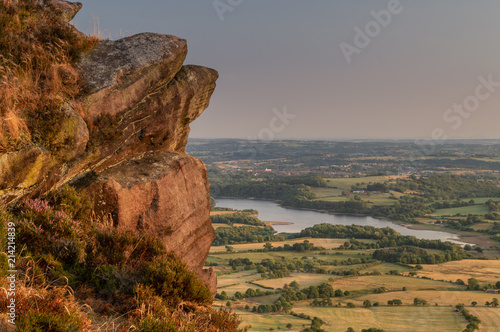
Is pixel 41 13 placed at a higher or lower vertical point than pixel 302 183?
higher

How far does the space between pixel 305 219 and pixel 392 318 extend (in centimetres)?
5765

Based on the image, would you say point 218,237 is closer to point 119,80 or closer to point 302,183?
point 302,183

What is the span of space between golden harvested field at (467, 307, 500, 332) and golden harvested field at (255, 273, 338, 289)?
21702 millimetres

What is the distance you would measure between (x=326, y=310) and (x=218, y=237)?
36915mm

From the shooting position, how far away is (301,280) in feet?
206

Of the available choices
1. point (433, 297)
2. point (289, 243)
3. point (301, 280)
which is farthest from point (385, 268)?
point (289, 243)

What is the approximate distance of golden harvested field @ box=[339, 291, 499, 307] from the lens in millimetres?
53688

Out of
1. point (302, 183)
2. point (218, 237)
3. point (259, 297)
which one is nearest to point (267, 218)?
point (218, 237)

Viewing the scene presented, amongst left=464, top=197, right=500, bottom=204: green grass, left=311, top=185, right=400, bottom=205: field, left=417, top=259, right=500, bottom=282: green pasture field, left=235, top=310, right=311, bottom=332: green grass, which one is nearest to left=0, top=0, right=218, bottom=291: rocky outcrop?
left=235, top=310, right=311, bottom=332: green grass

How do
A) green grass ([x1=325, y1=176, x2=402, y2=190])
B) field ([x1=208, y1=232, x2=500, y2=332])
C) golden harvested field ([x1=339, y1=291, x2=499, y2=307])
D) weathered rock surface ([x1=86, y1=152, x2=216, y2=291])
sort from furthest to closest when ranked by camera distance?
1. green grass ([x1=325, y1=176, x2=402, y2=190])
2. golden harvested field ([x1=339, y1=291, x2=499, y2=307])
3. field ([x1=208, y1=232, x2=500, y2=332])
4. weathered rock surface ([x1=86, y1=152, x2=216, y2=291])

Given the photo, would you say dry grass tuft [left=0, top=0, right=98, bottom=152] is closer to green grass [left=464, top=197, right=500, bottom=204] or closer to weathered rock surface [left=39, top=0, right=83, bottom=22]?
weathered rock surface [left=39, top=0, right=83, bottom=22]

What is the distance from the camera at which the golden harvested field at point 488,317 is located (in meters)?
45.1

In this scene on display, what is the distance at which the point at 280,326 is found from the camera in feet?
139

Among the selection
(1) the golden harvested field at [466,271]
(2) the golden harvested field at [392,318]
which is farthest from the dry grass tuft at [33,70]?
(1) the golden harvested field at [466,271]
